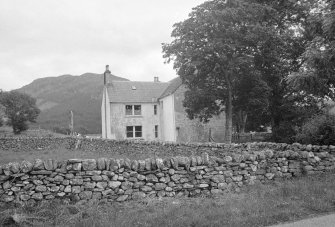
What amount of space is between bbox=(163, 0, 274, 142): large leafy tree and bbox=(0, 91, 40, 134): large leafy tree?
40.0 meters

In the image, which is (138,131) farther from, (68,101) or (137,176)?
(68,101)

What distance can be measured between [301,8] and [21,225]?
87.5 feet

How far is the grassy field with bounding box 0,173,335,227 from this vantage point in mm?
5934

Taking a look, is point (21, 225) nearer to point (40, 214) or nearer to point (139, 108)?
point (40, 214)

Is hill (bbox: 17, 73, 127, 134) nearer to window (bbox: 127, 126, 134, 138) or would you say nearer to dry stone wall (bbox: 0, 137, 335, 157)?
window (bbox: 127, 126, 134, 138)

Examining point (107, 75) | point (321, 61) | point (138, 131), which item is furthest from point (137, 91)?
point (321, 61)

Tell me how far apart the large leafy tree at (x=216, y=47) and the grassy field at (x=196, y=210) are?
16.6m

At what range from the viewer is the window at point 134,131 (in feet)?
140

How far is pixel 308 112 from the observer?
24.4 m

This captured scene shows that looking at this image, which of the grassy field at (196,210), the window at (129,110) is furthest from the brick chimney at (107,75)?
the grassy field at (196,210)

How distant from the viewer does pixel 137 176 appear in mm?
7715

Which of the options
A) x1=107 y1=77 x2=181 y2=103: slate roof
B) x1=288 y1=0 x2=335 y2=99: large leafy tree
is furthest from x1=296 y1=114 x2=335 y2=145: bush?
x1=107 y1=77 x2=181 y2=103: slate roof

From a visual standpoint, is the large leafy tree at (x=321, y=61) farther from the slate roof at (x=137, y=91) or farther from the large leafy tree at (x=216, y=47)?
the slate roof at (x=137, y=91)

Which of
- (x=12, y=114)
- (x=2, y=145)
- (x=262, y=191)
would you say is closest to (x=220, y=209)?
(x=262, y=191)
